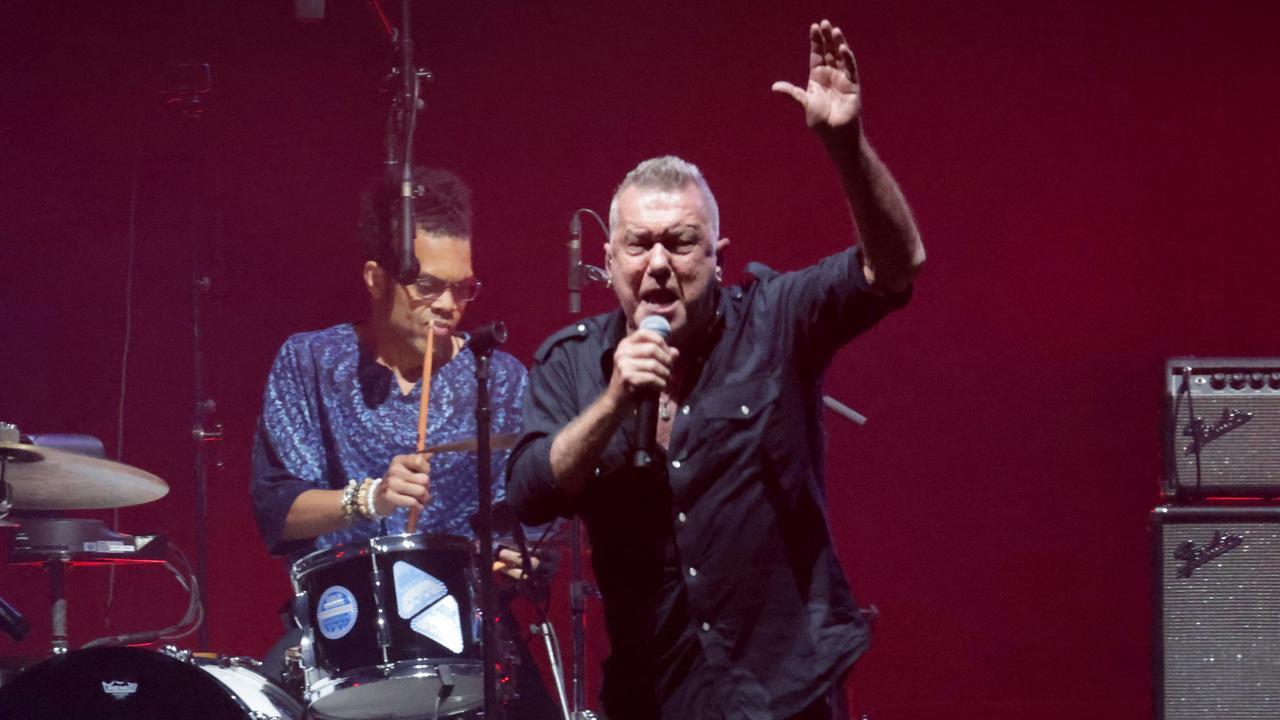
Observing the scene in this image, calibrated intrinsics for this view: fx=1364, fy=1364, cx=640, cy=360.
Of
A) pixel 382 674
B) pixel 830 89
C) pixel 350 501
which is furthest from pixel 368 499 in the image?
pixel 830 89

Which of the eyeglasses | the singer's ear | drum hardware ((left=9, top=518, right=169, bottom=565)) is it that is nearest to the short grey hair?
the eyeglasses

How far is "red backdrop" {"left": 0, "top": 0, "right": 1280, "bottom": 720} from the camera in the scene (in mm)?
5539

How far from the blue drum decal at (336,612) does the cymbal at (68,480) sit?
22.4 inches

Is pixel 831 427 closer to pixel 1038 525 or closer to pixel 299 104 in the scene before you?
pixel 1038 525

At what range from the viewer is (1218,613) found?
392cm

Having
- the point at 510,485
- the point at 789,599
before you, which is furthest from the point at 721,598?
the point at 510,485

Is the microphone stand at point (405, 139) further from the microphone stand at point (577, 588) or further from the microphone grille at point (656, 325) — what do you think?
the microphone grille at point (656, 325)

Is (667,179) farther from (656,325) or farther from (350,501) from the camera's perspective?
(350,501)

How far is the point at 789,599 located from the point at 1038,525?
3733 mm

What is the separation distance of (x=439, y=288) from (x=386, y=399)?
0.40 meters

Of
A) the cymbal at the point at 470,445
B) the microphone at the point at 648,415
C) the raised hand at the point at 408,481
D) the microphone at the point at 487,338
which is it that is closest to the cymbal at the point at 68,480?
the raised hand at the point at 408,481

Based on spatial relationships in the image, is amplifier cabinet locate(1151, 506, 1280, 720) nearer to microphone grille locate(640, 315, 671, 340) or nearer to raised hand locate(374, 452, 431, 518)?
raised hand locate(374, 452, 431, 518)

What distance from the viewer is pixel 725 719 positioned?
218 cm

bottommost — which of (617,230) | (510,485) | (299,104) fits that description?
(510,485)
